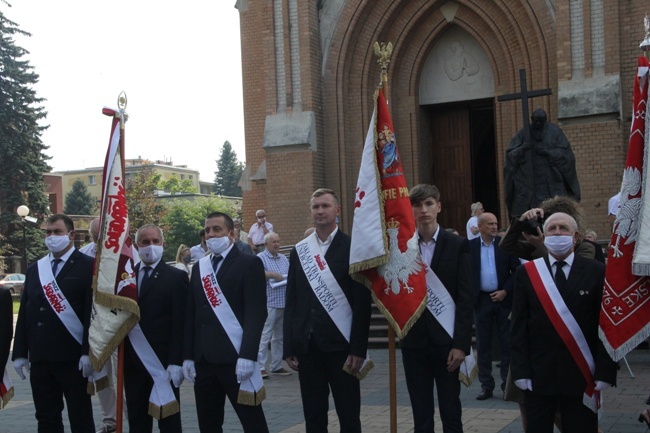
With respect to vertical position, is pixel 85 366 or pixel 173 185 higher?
pixel 173 185

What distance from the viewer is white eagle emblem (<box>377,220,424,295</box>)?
650cm

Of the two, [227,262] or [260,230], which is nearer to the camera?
[227,262]

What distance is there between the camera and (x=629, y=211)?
19.7ft

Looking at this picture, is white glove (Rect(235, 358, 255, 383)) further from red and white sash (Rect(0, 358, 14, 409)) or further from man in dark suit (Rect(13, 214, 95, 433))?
red and white sash (Rect(0, 358, 14, 409))

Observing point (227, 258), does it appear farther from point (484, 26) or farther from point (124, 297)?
point (484, 26)

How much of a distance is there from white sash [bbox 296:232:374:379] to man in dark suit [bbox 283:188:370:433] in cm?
2

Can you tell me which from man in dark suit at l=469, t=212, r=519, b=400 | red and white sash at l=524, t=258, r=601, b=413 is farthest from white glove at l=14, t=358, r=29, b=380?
man in dark suit at l=469, t=212, r=519, b=400

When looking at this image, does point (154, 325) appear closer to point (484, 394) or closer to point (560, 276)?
point (560, 276)

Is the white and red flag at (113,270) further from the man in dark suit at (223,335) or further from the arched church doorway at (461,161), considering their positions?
the arched church doorway at (461,161)

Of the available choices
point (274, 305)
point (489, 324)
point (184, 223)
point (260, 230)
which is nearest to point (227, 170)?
point (184, 223)

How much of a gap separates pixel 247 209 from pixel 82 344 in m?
13.3

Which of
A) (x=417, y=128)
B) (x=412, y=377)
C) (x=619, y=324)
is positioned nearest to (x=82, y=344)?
(x=412, y=377)

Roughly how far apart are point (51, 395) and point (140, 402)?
997 mm

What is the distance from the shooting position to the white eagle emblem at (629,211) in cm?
593
